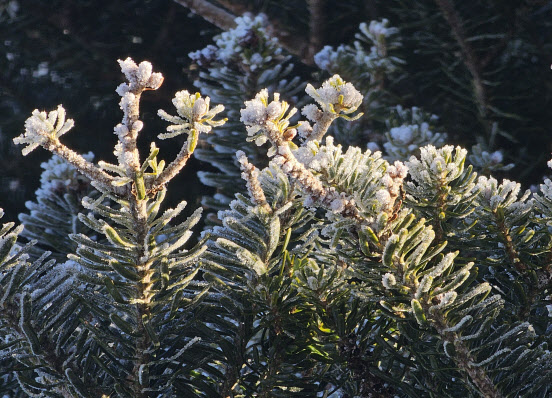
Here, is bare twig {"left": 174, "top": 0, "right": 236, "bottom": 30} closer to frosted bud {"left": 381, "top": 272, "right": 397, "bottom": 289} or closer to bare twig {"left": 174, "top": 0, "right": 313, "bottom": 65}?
bare twig {"left": 174, "top": 0, "right": 313, "bottom": 65}

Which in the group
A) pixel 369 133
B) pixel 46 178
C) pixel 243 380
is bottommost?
pixel 243 380

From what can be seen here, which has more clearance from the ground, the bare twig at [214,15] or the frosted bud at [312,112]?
the bare twig at [214,15]

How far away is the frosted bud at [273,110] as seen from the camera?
302 millimetres

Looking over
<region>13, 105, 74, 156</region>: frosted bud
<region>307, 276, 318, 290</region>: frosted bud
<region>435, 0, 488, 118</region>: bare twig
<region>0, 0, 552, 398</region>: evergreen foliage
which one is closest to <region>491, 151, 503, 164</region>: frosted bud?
<region>435, 0, 488, 118</region>: bare twig

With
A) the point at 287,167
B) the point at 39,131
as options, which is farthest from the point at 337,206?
the point at 39,131

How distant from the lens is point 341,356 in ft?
1.20

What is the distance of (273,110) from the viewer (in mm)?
304

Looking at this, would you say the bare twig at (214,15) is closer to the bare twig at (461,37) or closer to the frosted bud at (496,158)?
the bare twig at (461,37)

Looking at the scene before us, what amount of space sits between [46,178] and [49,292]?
0.34 m

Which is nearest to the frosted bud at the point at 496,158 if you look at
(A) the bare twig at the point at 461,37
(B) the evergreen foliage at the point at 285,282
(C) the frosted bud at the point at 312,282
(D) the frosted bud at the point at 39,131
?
(A) the bare twig at the point at 461,37

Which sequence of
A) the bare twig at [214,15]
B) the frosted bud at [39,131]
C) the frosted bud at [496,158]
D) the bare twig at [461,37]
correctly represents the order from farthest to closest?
the bare twig at [214,15] < the bare twig at [461,37] < the frosted bud at [496,158] < the frosted bud at [39,131]

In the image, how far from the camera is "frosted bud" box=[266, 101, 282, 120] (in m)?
0.30

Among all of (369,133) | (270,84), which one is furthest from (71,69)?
(369,133)

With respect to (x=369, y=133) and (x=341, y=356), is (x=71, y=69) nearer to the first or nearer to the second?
(x=369, y=133)
